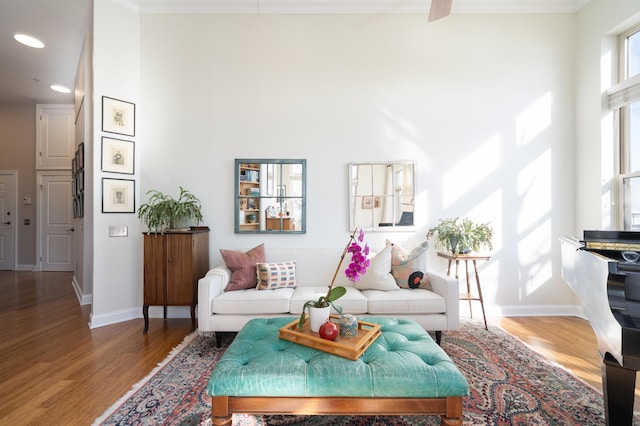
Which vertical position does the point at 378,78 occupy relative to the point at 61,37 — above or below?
below

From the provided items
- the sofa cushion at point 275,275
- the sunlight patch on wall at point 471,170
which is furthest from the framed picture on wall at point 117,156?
the sunlight patch on wall at point 471,170

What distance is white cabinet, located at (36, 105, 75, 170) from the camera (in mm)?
5980

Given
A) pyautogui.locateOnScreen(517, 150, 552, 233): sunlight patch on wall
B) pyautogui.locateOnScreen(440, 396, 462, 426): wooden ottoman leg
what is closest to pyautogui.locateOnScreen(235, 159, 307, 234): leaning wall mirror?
pyautogui.locateOnScreen(440, 396, 462, 426): wooden ottoman leg

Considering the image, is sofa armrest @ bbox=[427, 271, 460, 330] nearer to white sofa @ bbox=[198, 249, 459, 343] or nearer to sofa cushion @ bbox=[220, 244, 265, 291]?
white sofa @ bbox=[198, 249, 459, 343]

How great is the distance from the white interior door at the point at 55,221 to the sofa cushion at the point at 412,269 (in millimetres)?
6537

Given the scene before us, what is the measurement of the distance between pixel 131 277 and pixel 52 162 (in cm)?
458

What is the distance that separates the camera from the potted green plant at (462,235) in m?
3.04

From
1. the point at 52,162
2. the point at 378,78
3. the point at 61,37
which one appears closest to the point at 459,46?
the point at 378,78

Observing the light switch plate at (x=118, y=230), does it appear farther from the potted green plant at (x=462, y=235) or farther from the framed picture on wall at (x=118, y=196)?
the potted green plant at (x=462, y=235)

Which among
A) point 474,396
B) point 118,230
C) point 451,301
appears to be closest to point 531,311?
point 451,301

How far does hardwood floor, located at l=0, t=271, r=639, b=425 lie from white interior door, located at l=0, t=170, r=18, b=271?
325cm

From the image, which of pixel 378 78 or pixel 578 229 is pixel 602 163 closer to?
pixel 578 229

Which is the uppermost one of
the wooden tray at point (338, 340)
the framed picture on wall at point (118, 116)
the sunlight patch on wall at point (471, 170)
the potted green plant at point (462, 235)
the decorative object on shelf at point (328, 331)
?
the framed picture on wall at point (118, 116)

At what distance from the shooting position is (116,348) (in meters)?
2.56
